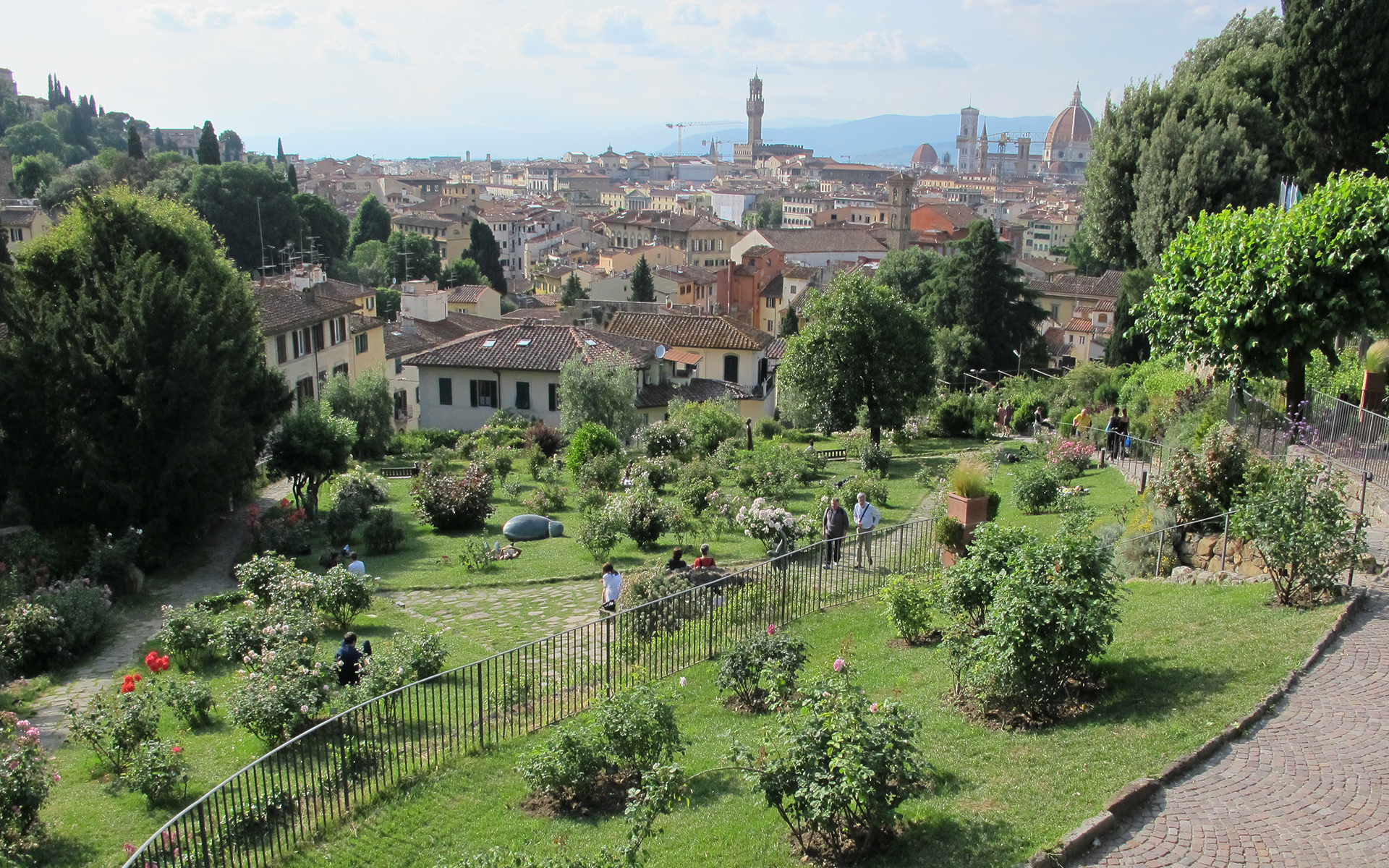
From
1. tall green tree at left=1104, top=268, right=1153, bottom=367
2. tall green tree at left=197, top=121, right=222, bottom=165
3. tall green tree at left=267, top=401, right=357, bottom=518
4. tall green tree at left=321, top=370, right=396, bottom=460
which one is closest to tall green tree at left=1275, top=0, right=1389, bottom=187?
tall green tree at left=1104, top=268, right=1153, bottom=367

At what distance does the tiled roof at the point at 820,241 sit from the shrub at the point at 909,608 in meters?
106

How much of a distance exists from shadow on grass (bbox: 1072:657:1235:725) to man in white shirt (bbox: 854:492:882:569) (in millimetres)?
5494

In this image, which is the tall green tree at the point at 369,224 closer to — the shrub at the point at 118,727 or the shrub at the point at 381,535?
the shrub at the point at 381,535

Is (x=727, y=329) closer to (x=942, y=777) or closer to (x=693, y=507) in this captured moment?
(x=693, y=507)

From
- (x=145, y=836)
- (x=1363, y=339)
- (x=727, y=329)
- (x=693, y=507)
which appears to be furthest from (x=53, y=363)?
(x=727, y=329)

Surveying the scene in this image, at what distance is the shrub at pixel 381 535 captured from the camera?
20.3 meters

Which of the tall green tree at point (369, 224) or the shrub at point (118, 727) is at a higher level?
the tall green tree at point (369, 224)

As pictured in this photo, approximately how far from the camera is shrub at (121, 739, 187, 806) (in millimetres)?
9250

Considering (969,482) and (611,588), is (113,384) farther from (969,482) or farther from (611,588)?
(969,482)

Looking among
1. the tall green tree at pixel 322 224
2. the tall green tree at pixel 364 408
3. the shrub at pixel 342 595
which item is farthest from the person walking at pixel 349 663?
the tall green tree at pixel 322 224

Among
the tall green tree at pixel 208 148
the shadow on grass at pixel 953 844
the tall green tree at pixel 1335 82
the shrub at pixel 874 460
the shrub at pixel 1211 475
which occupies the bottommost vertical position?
the shrub at pixel 874 460

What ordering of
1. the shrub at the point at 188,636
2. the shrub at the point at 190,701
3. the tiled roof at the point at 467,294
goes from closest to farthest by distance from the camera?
the shrub at the point at 190,701 → the shrub at the point at 188,636 → the tiled roof at the point at 467,294

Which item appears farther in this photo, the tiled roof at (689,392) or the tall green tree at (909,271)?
the tall green tree at (909,271)

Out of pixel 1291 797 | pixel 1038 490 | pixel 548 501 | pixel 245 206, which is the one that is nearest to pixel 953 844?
pixel 1291 797
